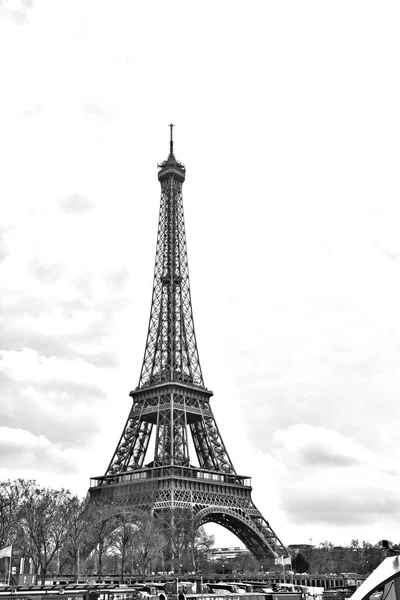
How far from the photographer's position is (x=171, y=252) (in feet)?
476

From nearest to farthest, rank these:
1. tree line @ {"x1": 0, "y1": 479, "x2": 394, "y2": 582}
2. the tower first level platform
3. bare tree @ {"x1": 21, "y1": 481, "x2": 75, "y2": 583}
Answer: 1. bare tree @ {"x1": 21, "y1": 481, "x2": 75, "y2": 583}
2. tree line @ {"x1": 0, "y1": 479, "x2": 394, "y2": 582}
3. the tower first level platform

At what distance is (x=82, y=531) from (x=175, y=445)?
106 ft

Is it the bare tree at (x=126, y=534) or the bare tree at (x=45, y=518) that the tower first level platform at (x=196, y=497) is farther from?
the bare tree at (x=45, y=518)

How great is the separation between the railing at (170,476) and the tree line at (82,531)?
7.73m

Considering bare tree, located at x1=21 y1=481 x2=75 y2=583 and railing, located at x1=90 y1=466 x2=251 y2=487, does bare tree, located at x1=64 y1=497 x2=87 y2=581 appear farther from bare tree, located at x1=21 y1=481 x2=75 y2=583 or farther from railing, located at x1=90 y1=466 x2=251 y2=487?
railing, located at x1=90 y1=466 x2=251 y2=487

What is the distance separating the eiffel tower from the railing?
0.57 feet

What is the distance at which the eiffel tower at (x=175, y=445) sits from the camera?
112m

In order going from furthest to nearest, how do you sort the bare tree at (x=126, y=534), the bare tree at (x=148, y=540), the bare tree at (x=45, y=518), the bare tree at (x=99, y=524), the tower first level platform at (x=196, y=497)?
the tower first level platform at (x=196, y=497) < the bare tree at (x=148, y=540) < the bare tree at (x=99, y=524) < the bare tree at (x=126, y=534) < the bare tree at (x=45, y=518)

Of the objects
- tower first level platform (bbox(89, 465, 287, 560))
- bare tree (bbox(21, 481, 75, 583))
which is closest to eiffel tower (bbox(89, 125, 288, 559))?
tower first level platform (bbox(89, 465, 287, 560))

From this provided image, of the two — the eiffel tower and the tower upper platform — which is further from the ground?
the tower upper platform

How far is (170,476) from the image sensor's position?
11025 centimetres

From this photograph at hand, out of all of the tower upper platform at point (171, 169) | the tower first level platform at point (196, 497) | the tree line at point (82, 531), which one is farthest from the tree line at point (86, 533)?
the tower upper platform at point (171, 169)

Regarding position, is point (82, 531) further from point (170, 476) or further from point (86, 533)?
point (170, 476)

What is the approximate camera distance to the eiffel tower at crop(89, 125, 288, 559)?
111931mm
